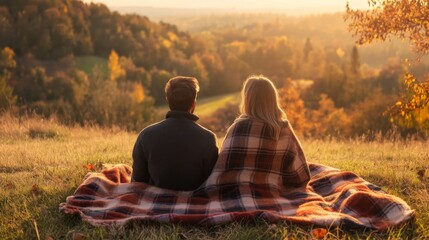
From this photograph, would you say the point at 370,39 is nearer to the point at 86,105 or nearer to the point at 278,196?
the point at 278,196

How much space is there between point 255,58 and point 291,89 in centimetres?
4933

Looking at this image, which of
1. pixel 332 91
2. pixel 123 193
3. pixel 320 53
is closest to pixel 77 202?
pixel 123 193

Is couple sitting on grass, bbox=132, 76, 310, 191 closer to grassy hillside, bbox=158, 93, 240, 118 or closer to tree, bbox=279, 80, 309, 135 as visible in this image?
tree, bbox=279, 80, 309, 135

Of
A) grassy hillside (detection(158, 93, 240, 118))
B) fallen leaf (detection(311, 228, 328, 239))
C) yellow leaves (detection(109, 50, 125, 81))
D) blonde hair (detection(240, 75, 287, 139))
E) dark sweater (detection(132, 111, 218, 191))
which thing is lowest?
grassy hillside (detection(158, 93, 240, 118))

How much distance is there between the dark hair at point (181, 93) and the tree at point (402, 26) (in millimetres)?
3891

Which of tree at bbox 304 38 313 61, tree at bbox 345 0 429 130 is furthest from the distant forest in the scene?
tree at bbox 345 0 429 130

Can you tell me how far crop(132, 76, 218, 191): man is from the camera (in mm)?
5102

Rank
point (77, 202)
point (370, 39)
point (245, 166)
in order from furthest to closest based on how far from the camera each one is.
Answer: point (370, 39) → point (245, 166) → point (77, 202)

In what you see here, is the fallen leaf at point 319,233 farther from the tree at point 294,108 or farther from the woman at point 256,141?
the tree at point 294,108

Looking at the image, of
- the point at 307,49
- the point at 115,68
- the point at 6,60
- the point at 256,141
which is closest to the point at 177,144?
the point at 256,141

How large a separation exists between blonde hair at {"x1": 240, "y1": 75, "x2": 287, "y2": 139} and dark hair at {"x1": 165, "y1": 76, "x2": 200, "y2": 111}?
602mm

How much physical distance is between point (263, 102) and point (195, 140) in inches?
33.7

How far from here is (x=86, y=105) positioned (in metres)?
38.8

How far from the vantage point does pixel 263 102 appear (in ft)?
17.2
